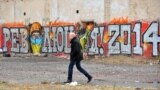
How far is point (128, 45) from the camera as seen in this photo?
101 ft

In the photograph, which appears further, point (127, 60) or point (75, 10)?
point (75, 10)

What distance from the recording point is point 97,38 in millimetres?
32219

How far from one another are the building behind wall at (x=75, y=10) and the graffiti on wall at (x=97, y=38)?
534 mm

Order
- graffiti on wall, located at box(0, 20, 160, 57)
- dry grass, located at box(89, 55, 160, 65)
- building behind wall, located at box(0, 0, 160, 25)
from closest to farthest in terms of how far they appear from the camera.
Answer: dry grass, located at box(89, 55, 160, 65)
building behind wall, located at box(0, 0, 160, 25)
graffiti on wall, located at box(0, 20, 160, 57)

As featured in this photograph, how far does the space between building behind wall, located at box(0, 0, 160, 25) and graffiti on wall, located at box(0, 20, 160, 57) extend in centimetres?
53

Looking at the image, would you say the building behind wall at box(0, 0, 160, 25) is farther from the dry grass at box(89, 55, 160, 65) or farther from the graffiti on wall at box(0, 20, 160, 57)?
the dry grass at box(89, 55, 160, 65)

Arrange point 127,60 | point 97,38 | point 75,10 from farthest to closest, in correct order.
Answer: point 75,10
point 97,38
point 127,60

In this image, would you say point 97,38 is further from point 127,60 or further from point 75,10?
point 127,60

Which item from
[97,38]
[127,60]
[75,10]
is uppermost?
[75,10]

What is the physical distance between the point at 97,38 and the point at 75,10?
251 cm

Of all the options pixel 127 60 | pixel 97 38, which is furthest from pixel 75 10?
pixel 127 60

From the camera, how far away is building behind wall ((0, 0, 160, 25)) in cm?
2994

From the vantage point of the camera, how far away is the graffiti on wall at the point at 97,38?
30.1 metres

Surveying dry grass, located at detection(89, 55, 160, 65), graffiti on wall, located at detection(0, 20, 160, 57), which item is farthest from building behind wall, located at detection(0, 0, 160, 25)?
dry grass, located at detection(89, 55, 160, 65)
